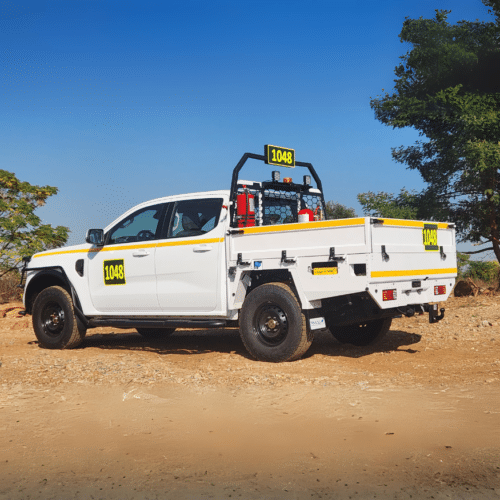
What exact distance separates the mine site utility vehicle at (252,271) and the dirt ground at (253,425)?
0.54 meters

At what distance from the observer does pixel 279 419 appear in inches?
200

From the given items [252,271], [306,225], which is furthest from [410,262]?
[252,271]

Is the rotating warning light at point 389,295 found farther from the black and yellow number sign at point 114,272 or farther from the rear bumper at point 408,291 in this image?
the black and yellow number sign at point 114,272

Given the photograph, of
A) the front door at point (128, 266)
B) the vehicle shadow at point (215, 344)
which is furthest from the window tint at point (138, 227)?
the vehicle shadow at point (215, 344)

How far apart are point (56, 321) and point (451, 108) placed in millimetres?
12741

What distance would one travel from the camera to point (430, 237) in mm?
7883

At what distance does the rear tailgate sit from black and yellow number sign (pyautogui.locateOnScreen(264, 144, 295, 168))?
231cm

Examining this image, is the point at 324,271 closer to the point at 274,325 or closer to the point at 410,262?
the point at 274,325

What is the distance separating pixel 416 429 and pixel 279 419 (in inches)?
42.9

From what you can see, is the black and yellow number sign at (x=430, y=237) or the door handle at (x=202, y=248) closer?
the black and yellow number sign at (x=430, y=237)

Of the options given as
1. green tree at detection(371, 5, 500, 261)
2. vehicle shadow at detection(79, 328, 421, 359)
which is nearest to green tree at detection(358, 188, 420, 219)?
green tree at detection(371, 5, 500, 261)

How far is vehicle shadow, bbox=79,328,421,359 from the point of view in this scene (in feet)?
28.4

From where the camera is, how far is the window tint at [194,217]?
8.21 meters

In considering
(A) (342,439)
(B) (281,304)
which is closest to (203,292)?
(B) (281,304)
